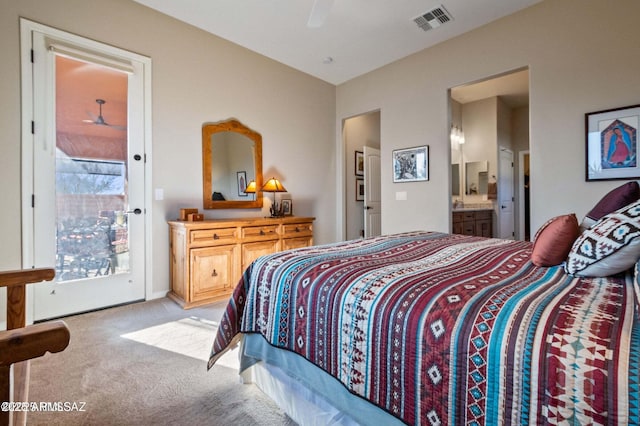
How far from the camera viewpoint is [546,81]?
300 centimetres

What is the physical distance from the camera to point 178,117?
333 cm

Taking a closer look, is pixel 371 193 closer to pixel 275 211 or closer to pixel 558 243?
pixel 275 211

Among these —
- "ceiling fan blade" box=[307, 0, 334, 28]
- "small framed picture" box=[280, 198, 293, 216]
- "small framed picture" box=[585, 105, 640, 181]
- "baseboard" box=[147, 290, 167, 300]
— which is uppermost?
"ceiling fan blade" box=[307, 0, 334, 28]

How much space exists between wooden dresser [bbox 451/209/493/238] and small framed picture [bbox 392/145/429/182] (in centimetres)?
86

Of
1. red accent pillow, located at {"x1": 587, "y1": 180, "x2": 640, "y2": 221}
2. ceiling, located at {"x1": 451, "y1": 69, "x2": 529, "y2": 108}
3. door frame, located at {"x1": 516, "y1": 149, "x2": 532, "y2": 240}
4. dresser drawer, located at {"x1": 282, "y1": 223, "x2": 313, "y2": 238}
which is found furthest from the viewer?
door frame, located at {"x1": 516, "y1": 149, "x2": 532, "y2": 240}

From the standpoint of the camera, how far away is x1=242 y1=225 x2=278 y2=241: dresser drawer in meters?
3.32

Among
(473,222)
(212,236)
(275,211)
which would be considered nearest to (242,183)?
(275,211)

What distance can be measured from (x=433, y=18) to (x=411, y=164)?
5.49ft

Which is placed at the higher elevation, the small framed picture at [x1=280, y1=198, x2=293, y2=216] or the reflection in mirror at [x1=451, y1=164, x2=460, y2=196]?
the reflection in mirror at [x1=451, y1=164, x2=460, y2=196]

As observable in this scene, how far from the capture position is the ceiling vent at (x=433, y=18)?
3141mm

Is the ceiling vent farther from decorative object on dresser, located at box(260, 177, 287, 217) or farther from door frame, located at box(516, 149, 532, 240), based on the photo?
door frame, located at box(516, 149, 532, 240)

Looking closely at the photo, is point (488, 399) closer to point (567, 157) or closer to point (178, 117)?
point (567, 157)

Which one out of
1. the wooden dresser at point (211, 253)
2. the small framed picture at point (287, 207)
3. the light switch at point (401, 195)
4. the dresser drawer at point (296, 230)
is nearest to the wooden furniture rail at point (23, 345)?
the wooden dresser at point (211, 253)

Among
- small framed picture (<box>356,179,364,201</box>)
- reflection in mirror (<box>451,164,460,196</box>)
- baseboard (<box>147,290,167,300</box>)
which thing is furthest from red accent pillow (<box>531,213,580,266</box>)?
reflection in mirror (<box>451,164,460,196</box>)
